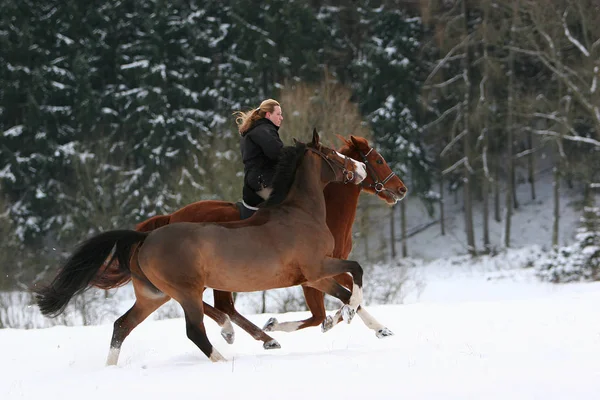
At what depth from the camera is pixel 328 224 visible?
7.91m

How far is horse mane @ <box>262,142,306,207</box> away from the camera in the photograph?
7.12 metres

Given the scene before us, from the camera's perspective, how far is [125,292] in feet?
85.8

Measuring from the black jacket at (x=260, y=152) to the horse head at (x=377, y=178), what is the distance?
3.31 feet

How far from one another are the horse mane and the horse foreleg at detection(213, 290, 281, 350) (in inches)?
50.0

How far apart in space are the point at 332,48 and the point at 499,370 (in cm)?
3167

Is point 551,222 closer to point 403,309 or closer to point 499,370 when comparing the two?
point 403,309

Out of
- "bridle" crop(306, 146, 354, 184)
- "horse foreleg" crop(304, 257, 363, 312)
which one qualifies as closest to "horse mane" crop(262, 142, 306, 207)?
"bridle" crop(306, 146, 354, 184)

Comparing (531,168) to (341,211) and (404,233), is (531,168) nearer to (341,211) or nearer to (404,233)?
(404,233)

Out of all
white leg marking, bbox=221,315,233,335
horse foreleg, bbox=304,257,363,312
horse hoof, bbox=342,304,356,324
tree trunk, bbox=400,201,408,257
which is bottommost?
tree trunk, bbox=400,201,408,257

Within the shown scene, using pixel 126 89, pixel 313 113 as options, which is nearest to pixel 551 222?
pixel 313 113

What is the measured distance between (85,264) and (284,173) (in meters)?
2.04

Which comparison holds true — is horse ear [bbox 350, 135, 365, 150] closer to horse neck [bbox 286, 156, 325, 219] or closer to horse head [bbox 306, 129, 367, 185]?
horse head [bbox 306, 129, 367, 185]

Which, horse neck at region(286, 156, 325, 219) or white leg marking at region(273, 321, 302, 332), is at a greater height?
horse neck at region(286, 156, 325, 219)

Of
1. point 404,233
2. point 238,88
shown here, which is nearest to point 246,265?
point 238,88
